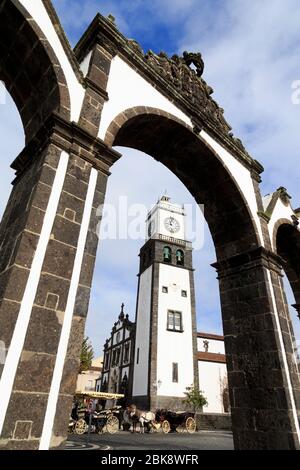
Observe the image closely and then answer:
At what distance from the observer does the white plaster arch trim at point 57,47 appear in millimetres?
3998

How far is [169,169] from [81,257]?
13.7 ft

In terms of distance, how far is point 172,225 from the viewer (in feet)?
97.2

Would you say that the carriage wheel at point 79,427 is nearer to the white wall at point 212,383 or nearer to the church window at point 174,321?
the church window at point 174,321

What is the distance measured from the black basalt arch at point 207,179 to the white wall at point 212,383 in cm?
2209

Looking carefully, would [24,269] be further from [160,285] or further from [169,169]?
[160,285]

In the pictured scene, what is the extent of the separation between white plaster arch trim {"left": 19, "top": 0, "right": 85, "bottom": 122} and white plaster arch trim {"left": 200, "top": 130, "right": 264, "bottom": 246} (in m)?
3.18

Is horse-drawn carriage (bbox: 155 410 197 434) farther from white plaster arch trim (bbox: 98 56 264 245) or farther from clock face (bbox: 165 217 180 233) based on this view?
clock face (bbox: 165 217 180 233)

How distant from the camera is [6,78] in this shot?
4.41m

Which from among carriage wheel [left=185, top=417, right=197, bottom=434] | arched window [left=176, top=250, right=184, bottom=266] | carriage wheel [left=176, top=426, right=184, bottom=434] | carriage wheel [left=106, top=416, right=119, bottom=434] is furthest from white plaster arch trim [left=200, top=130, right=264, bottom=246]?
arched window [left=176, top=250, right=184, bottom=266]

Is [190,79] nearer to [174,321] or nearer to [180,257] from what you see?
[174,321]

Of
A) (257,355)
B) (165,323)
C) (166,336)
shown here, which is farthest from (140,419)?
(257,355)

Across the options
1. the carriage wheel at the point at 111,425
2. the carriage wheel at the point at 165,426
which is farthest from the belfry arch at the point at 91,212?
the carriage wheel at the point at 165,426

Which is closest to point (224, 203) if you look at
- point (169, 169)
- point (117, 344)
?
point (169, 169)

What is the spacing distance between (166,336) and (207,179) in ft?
56.8
